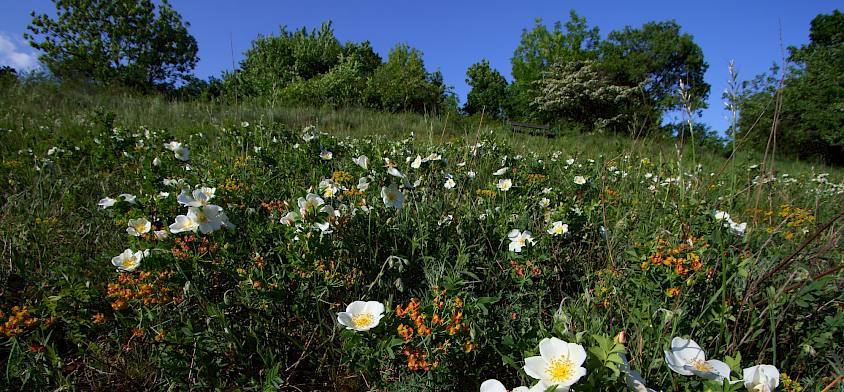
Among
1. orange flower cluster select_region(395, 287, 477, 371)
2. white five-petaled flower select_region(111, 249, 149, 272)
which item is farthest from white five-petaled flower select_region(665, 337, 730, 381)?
white five-petaled flower select_region(111, 249, 149, 272)

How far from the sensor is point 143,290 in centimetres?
134

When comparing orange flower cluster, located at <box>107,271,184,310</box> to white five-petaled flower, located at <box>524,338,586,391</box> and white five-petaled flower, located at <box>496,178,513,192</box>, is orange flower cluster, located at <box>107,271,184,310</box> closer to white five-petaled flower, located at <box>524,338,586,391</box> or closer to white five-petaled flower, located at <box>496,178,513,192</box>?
white five-petaled flower, located at <box>524,338,586,391</box>

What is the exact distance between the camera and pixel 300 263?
58.3 inches

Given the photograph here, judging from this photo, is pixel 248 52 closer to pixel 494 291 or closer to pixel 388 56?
pixel 388 56

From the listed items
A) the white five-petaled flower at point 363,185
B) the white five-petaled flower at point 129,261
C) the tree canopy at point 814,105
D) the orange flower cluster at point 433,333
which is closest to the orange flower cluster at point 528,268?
the orange flower cluster at point 433,333

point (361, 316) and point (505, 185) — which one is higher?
point (505, 185)

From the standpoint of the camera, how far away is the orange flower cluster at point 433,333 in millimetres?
1146

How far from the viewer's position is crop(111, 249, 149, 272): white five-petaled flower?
146 centimetres

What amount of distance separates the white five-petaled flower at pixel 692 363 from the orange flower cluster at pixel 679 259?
0.34 metres

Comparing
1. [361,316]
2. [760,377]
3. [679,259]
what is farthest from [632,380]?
[361,316]

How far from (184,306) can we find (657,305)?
5.69 feet

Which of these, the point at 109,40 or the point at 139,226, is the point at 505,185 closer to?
the point at 139,226

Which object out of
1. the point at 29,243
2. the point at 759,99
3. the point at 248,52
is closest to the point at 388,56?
the point at 248,52

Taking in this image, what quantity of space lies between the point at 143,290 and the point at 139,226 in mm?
396
